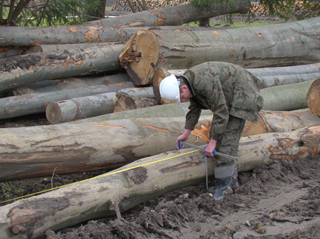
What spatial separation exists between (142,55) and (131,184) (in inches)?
133

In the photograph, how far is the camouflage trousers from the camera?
3.22 meters

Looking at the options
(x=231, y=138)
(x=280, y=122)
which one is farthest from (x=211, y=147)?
(x=280, y=122)

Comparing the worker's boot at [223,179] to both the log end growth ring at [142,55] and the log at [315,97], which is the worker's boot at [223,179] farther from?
the log end growth ring at [142,55]

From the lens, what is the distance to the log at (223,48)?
5.66 m

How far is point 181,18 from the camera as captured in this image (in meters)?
9.08

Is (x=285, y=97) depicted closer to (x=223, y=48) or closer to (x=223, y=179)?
(x=223, y=48)

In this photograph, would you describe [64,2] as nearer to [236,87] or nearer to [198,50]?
[198,50]

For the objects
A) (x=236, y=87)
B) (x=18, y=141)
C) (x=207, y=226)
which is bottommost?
(x=207, y=226)

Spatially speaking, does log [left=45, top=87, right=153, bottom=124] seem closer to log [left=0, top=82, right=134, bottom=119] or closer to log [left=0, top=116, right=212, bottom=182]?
log [left=0, top=82, right=134, bottom=119]

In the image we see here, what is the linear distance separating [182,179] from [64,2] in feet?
22.3

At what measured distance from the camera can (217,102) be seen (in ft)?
9.54

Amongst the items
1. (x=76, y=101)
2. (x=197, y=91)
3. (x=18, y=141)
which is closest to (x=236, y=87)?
(x=197, y=91)

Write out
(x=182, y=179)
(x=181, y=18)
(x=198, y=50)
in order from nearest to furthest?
(x=182, y=179) → (x=198, y=50) → (x=181, y=18)

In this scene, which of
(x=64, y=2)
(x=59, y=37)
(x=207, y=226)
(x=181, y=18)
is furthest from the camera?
(x=181, y=18)
